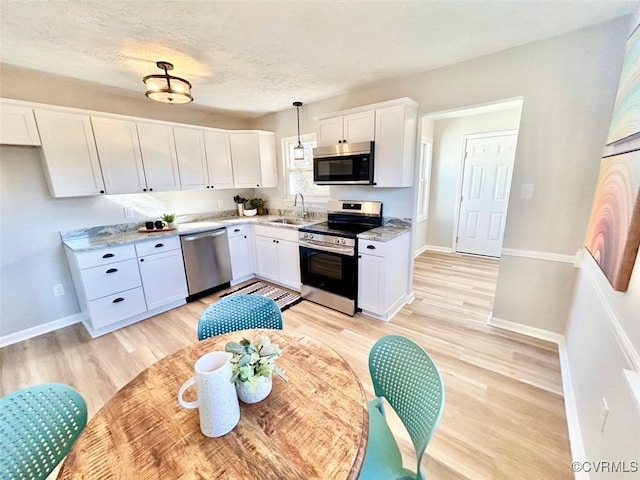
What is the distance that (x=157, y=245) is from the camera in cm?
302

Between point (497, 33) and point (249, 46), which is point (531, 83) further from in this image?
point (249, 46)

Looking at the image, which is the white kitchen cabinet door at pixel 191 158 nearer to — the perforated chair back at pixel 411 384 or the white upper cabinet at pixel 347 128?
the white upper cabinet at pixel 347 128

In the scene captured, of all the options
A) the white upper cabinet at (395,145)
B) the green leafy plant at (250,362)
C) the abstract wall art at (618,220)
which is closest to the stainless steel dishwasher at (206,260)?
the white upper cabinet at (395,145)

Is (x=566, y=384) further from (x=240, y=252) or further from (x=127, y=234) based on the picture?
(x=127, y=234)

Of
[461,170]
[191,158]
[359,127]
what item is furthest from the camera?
[461,170]

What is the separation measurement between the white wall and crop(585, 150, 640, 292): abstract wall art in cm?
297

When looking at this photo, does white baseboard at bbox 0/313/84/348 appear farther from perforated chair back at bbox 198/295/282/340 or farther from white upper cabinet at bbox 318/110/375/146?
white upper cabinet at bbox 318/110/375/146

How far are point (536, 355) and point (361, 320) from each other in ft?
5.12

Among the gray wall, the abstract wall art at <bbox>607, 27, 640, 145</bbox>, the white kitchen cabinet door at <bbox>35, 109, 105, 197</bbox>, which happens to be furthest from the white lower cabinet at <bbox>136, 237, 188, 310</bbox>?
the abstract wall art at <bbox>607, 27, 640, 145</bbox>

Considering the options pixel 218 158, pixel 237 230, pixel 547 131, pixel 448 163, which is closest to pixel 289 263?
pixel 237 230

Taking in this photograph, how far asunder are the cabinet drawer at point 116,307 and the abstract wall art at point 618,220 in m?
3.90

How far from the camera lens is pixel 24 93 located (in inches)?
98.0

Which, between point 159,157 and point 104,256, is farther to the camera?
point 159,157

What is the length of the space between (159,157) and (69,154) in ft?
2.73
